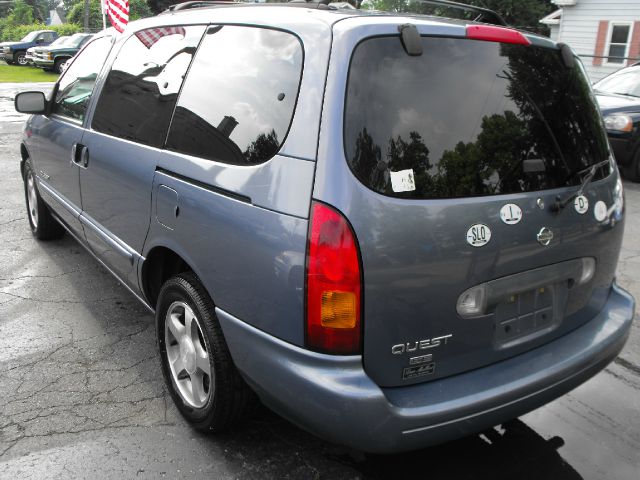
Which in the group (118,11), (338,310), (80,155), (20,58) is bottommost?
(20,58)

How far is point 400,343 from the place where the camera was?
2.03 m

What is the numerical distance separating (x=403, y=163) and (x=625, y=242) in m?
4.54

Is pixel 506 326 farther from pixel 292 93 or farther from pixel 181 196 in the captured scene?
pixel 181 196

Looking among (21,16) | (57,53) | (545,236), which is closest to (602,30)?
(545,236)

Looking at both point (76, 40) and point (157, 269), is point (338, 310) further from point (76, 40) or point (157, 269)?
point (76, 40)

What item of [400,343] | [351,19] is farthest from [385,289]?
[351,19]

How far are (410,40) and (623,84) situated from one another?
28.5 feet

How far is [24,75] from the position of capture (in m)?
25.9

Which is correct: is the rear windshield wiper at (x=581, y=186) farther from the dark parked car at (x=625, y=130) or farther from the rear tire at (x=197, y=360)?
the dark parked car at (x=625, y=130)

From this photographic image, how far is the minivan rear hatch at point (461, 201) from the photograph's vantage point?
198 cm

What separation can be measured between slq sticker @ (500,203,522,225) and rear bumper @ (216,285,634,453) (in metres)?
0.55

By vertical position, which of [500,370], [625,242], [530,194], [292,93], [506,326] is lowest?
[625,242]

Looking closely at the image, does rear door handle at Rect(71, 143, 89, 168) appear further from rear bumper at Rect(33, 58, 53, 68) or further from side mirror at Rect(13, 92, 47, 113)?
rear bumper at Rect(33, 58, 53, 68)

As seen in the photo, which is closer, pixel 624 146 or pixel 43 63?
pixel 624 146
